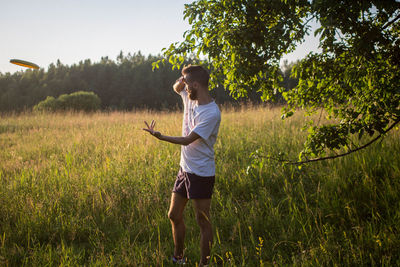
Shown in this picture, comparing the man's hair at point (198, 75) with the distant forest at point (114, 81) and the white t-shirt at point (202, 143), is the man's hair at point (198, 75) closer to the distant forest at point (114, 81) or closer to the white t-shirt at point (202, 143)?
the white t-shirt at point (202, 143)

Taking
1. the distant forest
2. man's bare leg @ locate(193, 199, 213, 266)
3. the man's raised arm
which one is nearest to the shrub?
the distant forest

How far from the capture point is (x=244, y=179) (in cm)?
405

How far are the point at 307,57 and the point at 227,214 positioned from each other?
83.1 inches

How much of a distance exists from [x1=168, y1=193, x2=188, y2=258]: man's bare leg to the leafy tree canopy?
142cm

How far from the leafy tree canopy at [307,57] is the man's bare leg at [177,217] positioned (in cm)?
142

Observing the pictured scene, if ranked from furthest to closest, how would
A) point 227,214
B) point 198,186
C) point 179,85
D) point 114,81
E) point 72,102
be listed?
point 114,81, point 72,102, point 227,214, point 179,85, point 198,186

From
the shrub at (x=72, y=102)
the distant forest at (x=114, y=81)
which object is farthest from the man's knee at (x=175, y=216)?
the distant forest at (x=114, y=81)

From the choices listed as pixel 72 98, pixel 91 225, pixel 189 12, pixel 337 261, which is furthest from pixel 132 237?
pixel 72 98

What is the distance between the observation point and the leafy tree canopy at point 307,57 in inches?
95.8

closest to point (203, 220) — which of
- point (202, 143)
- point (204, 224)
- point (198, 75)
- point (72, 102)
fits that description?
point (204, 224)

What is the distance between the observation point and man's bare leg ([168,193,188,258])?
102 inches

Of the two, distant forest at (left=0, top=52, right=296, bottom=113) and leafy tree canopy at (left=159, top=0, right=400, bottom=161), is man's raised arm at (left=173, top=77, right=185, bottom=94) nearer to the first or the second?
leafy tree canopy at (left=159, top=0, right=400, bottom=161)

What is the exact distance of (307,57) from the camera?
9.45 feet

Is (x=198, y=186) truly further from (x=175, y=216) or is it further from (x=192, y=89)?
(x=192, y=89)
